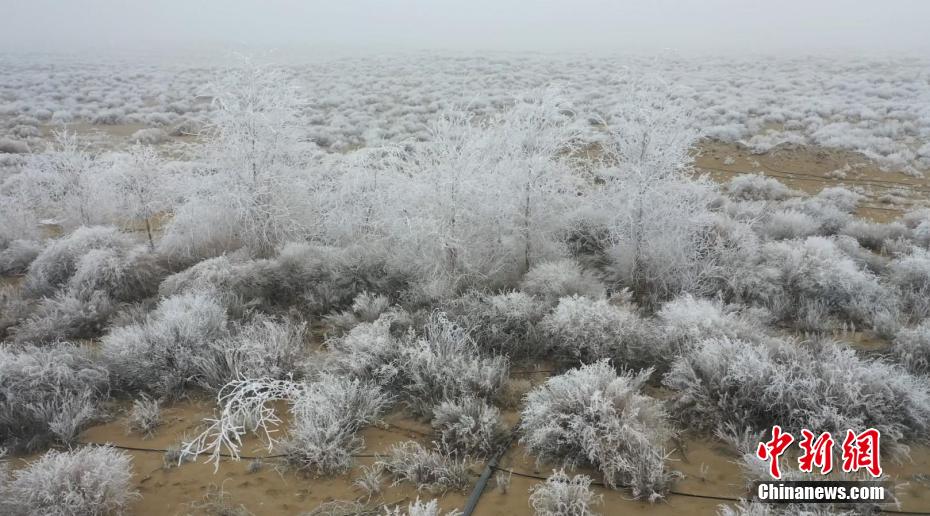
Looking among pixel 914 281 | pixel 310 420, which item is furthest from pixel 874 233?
pixel 310 420

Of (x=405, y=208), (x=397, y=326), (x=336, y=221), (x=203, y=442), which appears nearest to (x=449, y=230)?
(x=405, y=208)

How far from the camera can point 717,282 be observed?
751 cm

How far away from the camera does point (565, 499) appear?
156 inches

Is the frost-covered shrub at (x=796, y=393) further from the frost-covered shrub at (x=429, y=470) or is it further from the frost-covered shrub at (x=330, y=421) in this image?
the frost-covered shrub at (x=330, y=421)

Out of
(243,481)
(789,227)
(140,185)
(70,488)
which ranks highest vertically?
(140,185)

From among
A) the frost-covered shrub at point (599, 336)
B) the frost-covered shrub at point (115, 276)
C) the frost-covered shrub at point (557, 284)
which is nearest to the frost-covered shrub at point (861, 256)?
the frost-covered shrub at point (557, 284)

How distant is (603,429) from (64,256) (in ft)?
27.1

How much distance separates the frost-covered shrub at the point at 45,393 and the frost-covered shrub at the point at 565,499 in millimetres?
4118

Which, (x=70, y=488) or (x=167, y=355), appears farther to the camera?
(x=167, y=355)

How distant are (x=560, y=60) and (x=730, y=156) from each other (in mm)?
33183

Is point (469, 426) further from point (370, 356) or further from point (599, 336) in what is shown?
point (599, 336)

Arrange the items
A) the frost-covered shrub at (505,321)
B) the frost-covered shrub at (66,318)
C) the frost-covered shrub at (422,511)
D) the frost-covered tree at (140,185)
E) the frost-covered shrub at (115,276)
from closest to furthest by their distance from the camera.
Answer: the frost-covered shrub at (422,511) → the frost-covered shrub at (505,321) → the frost-covered shrub at (66,318) → the frost-covered shrub at (115,276) → the frost-covered tree at (140,185)

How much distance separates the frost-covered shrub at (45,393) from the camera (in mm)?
4832

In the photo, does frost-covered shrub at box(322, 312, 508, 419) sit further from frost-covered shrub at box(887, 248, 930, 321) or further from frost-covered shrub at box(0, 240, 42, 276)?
frost-covered shrub at box(0, 240, 42, 276)
